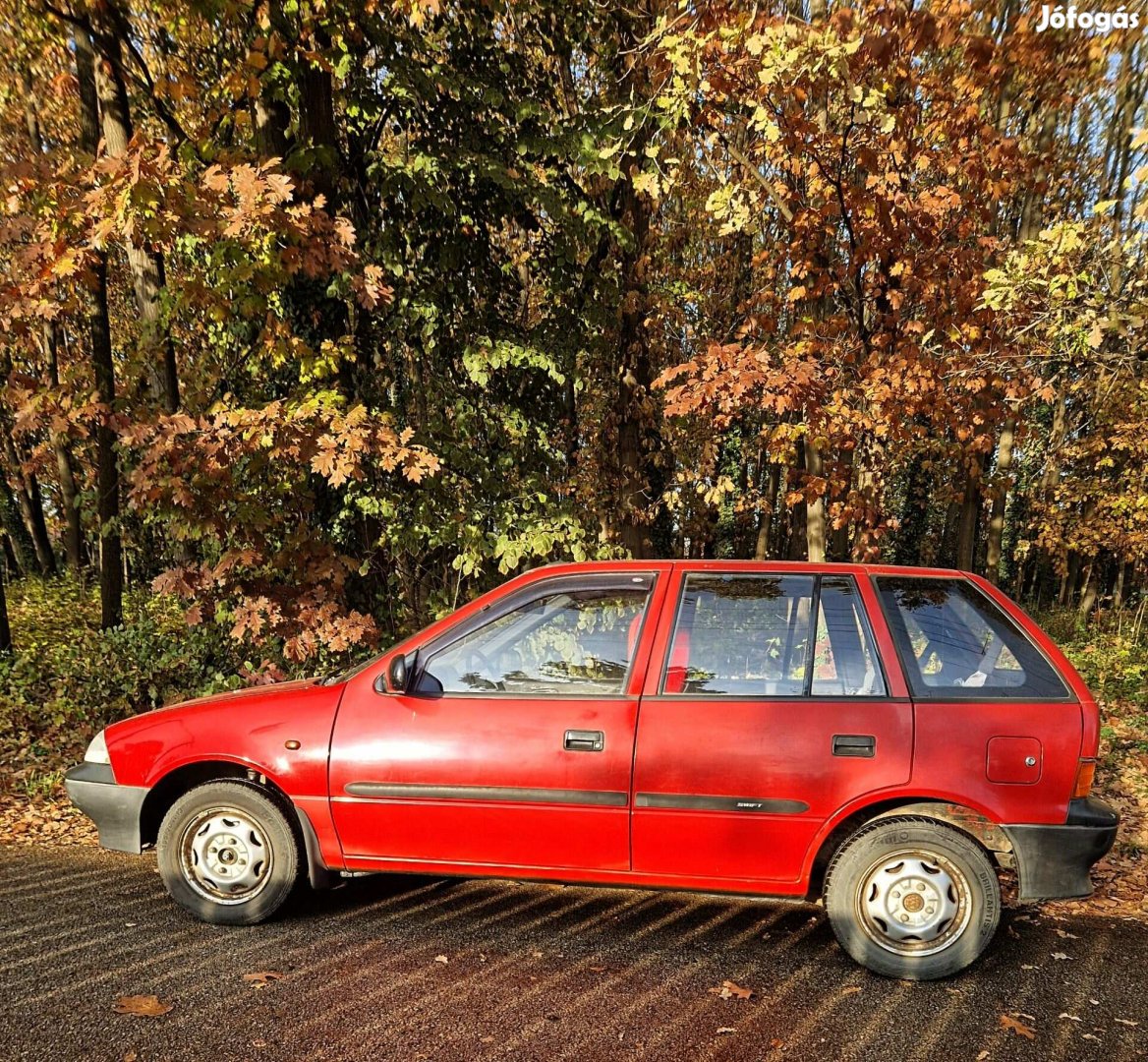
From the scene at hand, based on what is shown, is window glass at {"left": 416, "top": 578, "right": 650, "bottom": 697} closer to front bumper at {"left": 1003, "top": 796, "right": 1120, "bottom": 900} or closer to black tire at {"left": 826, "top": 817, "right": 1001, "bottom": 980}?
black tire at {"left": 826, "top": 817, "right": 1001, "bottom": 980}

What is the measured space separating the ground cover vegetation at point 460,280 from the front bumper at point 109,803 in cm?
200

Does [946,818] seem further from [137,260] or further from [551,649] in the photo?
[137,260]

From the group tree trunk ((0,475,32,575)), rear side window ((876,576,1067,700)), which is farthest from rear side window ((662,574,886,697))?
tree trunk ((0,475,32,575))

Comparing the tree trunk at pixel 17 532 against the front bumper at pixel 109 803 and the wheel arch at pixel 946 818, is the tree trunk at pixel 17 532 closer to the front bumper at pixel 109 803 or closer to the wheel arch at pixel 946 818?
the front bumper at pixel 109 803

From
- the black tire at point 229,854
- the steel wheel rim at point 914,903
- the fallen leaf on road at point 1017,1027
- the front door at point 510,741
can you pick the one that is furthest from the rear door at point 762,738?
the black tire at point 229,854

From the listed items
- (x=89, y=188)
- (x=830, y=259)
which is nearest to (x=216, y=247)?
(x=89, y=188)

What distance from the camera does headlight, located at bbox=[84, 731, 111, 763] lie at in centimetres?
409

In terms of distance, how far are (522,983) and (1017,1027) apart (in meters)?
1.93

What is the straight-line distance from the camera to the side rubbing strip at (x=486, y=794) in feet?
12.0

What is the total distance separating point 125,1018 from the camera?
121 inches

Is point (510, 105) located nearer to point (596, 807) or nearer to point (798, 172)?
point (798, 172)

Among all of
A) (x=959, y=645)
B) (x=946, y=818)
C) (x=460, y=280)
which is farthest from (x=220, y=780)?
(x=460, y=280)

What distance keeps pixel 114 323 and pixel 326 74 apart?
45.0ft

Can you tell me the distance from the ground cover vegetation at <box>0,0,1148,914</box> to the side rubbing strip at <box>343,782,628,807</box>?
2.33 m
